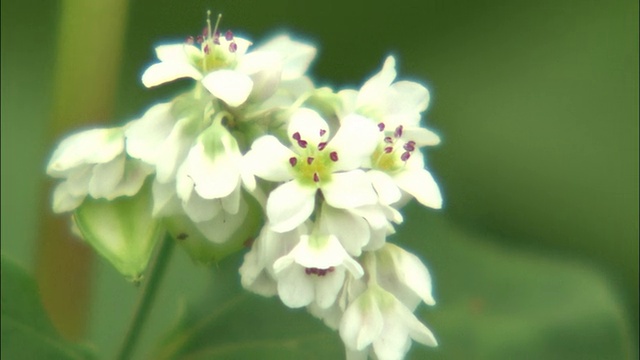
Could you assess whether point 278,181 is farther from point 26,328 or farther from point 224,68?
point 26,328

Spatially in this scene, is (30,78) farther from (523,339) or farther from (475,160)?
(523,339)

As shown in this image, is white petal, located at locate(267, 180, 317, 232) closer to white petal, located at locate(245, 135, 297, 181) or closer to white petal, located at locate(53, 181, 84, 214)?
white petal, located at locate(245, 135, 297, 181)

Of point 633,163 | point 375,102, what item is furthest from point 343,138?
point 633,163

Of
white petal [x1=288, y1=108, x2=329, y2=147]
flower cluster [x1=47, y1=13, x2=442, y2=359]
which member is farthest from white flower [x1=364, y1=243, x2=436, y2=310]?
white petal [x1=288, y1=108, x2=329, y2=147]

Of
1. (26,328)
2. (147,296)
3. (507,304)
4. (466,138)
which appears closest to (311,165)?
(147,296)

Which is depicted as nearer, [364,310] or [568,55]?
[364,310]

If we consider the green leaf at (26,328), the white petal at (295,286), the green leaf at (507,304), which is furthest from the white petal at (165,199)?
the green leaf at (507,304)
